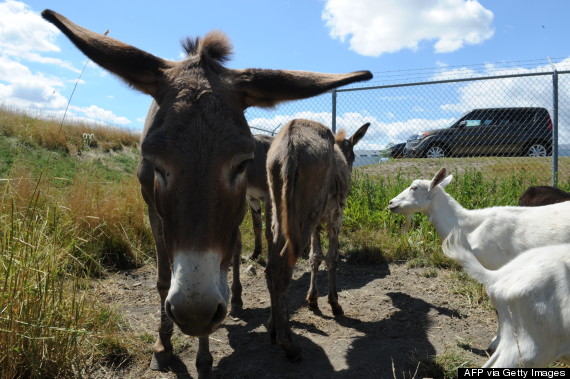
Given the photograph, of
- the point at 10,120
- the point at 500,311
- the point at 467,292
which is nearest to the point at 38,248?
the point at 500,311

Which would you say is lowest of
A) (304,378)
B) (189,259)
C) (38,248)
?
(304,378)

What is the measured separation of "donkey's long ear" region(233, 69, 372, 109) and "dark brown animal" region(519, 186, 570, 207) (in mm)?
4318

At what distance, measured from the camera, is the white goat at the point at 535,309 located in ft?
7.62

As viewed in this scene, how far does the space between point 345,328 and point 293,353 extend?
3.32 feet

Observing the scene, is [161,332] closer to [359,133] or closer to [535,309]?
[535,309]

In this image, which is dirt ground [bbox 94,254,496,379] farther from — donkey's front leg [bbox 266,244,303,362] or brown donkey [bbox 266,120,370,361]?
brown donkey [bbox 266,120,370,361]

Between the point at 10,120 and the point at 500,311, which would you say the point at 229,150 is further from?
the point at 10,120

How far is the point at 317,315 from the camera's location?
457cm

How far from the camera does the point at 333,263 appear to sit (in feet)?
15.8

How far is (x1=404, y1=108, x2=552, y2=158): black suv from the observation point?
8.47 metres

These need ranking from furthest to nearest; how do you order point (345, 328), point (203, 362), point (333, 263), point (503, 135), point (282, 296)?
point (503, 135) < point (333, 263) < point (345, 328) < point (282, 296) < point (203, 362)

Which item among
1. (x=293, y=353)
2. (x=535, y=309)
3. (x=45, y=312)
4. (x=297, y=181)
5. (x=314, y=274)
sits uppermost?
(x=297, y=181)

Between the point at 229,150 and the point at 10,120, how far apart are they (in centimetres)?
1882

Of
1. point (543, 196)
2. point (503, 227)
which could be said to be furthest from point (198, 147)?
point (543, 196)
